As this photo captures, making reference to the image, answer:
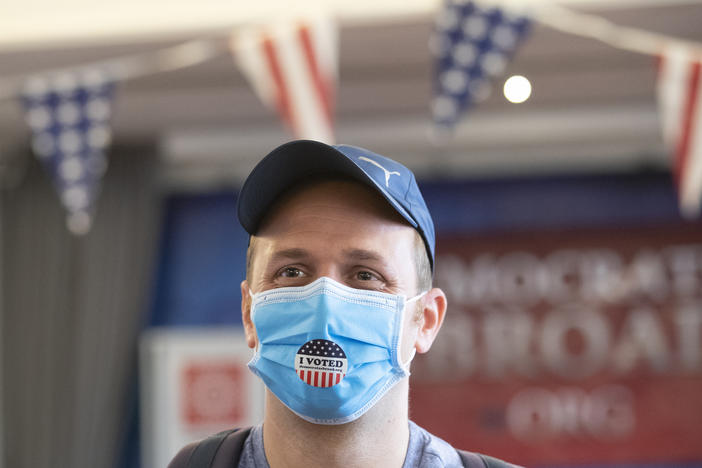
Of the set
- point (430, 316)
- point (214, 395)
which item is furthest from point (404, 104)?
point (430, 316)

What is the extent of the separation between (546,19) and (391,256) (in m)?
3.06

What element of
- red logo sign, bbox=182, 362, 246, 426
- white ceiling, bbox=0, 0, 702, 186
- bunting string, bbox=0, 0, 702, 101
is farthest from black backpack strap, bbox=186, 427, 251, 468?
red logo sign, bbox=182, 362, 246, 426

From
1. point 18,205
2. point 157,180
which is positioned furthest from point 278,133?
point 18,205

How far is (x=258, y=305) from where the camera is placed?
1229 millimetres

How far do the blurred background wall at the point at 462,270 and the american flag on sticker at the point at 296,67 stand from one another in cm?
172

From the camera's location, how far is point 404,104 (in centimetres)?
592

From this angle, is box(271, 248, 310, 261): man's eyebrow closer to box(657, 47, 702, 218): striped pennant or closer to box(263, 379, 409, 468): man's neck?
box(263, 379, 409, 468): man's neck

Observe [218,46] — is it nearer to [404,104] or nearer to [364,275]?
[404,104]

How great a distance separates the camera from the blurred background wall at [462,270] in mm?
6133

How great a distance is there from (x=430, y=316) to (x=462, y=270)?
205 inches

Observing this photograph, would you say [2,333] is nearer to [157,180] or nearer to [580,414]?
[157,180]

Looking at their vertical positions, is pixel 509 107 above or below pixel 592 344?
above

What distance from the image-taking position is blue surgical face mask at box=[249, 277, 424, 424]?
1152 mm

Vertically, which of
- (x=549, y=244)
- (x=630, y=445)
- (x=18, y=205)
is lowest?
(x=630, y=445)
